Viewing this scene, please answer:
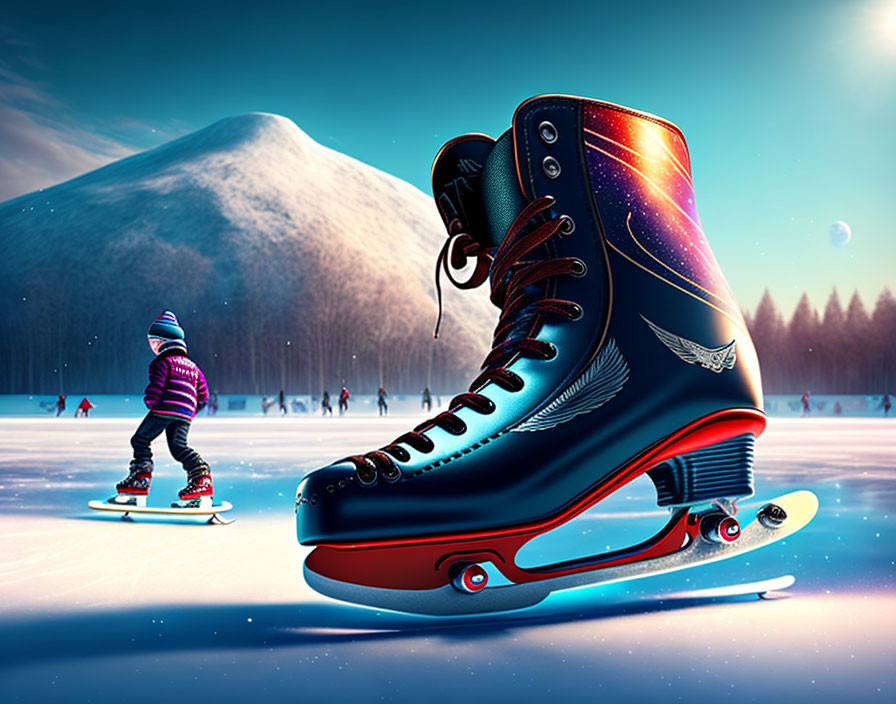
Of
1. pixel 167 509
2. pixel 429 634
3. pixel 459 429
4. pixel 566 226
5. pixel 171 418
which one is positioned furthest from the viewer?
pixel 171 418

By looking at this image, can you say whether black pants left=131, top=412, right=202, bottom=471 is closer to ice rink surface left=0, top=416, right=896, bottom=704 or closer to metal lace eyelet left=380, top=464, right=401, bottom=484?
ice rink surface left=0, top=416, right=896, bottom=704

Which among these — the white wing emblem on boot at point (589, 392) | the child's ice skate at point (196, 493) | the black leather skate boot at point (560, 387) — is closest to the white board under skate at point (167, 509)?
the child's ice skate at point (196, 493)

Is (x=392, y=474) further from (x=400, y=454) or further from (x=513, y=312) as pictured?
(x=513, y=312)

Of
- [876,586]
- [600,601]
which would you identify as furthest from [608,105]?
[876,586]

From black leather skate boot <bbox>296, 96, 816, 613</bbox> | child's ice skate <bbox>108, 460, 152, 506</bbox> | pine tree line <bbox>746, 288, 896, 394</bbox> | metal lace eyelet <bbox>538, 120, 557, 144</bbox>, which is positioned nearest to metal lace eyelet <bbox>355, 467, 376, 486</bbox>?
black leather skate boot <bbox>296, 96, 816, 613</bbox>

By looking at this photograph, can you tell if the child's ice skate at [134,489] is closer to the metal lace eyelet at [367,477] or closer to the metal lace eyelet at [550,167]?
the metal lace eyelet at [367,477]

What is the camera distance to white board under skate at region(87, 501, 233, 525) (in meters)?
2.66

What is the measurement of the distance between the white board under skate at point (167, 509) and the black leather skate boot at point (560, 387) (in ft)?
5.15

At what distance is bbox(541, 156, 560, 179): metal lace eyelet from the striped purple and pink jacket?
2211 mm

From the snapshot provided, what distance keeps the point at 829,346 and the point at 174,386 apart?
6863cm

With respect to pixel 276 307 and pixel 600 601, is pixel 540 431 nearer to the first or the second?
pixel 600 601

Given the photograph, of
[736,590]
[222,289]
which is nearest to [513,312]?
[736,590]

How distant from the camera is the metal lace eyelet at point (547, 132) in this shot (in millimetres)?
1342

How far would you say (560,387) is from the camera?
3.96 feet
